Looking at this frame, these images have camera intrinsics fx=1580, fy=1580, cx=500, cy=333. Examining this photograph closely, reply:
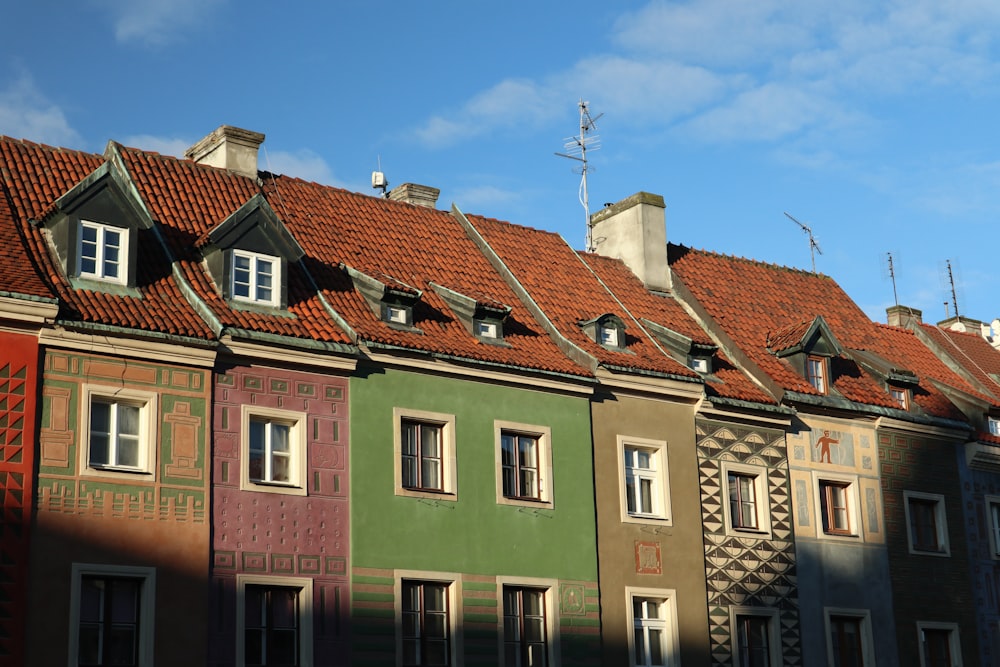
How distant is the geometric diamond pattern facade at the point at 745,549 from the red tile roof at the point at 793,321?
190cm

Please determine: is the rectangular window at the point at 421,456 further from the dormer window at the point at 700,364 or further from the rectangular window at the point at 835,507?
the rectangular window at the point at 835,507

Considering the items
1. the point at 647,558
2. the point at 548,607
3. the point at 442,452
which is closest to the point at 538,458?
the point at 442,452

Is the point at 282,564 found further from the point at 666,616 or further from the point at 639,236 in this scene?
the point at 639,236

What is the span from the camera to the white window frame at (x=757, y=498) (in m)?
33.8

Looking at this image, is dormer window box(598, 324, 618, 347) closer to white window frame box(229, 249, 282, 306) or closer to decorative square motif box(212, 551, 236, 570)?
white window frame box(229, 249, 282, 306)

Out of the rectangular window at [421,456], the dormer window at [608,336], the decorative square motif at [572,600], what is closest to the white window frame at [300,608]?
the rectangular window at [421,456]

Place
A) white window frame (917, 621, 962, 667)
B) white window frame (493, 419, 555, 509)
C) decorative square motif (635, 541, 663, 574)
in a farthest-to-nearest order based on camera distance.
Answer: white window frame (917, 621, 962, 667) → decorative square motif (635, 541, 663, 574) → white window frame (493, 419, 555, 509)

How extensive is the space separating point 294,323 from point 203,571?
5038mm

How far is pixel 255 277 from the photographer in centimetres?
2895

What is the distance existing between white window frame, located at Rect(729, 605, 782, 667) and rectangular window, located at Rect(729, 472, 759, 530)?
5.83 ft

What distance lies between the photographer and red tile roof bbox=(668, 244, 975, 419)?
3741 centimetres

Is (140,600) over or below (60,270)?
below

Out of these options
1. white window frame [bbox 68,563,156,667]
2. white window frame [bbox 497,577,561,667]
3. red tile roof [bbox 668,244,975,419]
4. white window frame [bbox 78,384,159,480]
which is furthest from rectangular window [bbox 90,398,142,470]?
red tile roof [bbox 668,244,975,419]

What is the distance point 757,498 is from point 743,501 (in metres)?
0.41
